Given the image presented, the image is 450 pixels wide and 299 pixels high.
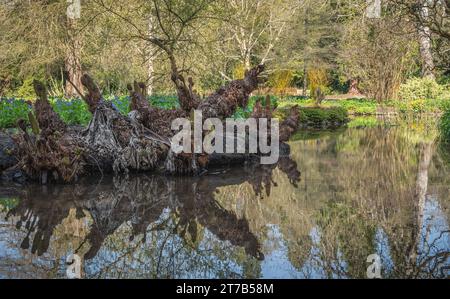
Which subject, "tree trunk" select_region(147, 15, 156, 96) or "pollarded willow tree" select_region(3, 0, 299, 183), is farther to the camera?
"tree trunk" select_region(147, 15, 156, 96)

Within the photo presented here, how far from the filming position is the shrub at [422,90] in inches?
1216

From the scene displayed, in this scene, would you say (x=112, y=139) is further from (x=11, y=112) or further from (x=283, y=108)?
(x=283, y=108)

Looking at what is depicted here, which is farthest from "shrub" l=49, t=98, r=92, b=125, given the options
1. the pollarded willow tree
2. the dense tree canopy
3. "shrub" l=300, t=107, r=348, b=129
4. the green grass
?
the green grass

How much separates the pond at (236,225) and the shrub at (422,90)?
21.2m

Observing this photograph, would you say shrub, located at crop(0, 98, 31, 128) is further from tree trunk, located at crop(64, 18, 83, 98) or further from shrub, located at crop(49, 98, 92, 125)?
tree trunk, located at crop(64, 18, 83, 98)

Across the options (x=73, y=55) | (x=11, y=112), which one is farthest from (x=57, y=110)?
(x=73, y=55)

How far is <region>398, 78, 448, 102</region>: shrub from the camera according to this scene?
101 feet

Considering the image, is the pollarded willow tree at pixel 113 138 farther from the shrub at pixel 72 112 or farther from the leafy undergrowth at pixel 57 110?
the shrub at pixel 72 112

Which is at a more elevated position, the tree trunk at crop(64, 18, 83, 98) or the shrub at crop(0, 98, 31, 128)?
the tree trunk at crop(64, 18, 83, 98)

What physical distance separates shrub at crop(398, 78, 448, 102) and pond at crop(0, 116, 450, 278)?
2124cm

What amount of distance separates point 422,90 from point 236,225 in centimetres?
2681

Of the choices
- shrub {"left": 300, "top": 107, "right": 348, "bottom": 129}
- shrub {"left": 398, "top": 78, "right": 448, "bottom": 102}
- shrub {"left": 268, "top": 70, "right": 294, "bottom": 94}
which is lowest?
shrub {"left": 300, "top": 107, "right": 348, "bottom": 129}

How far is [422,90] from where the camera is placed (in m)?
31.0
